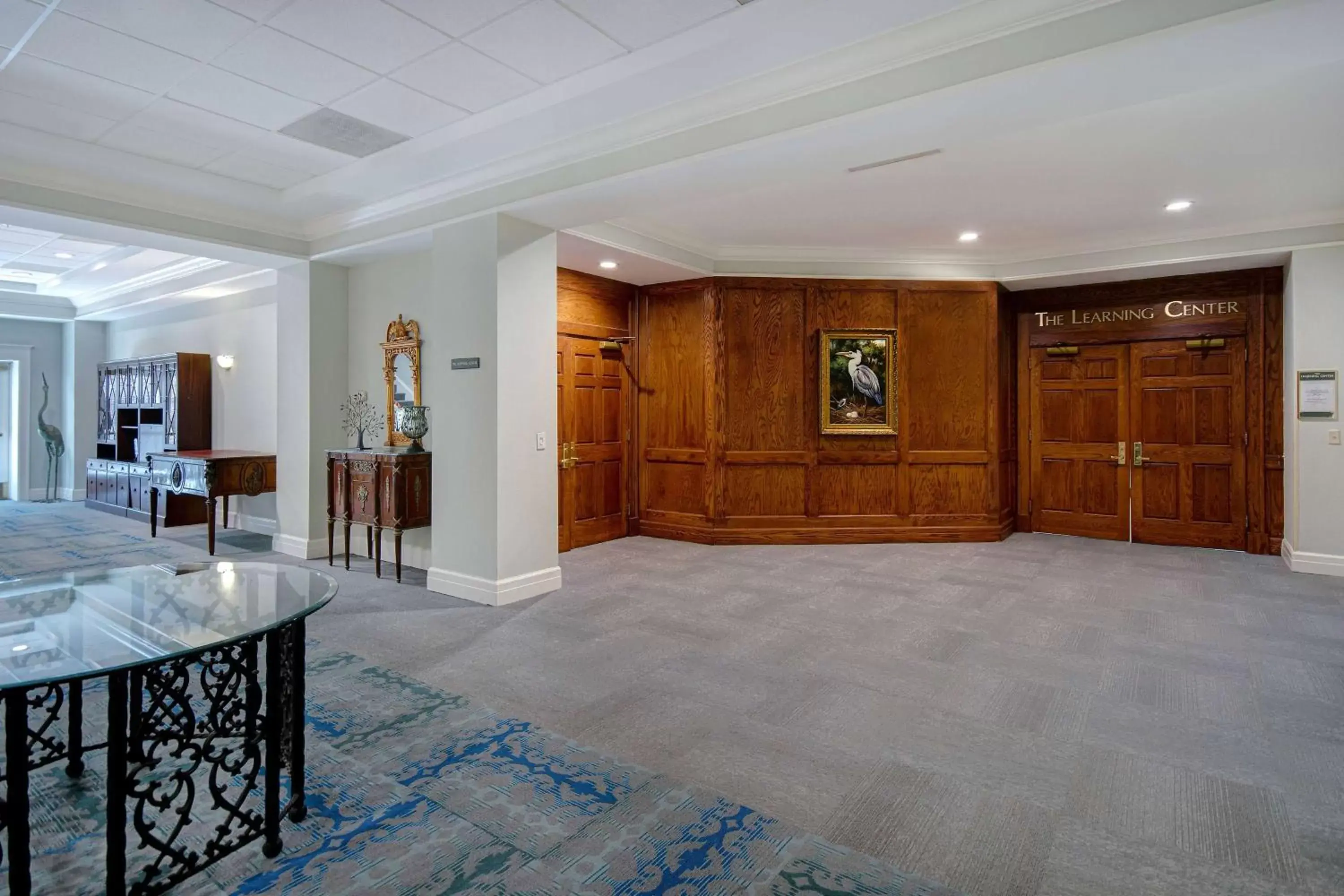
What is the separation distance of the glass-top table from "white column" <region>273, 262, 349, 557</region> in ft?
12.9

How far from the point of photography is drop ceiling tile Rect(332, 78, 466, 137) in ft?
13.1

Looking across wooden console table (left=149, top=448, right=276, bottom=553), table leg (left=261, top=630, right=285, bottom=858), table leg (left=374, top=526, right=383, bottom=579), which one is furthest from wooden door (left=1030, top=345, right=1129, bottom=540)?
wooden console table (left=149, top=448, right=276, bottom=553)

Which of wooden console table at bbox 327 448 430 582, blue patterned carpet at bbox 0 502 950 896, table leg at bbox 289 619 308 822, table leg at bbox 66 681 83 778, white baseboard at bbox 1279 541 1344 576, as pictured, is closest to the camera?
blue patterned carpet at bbox 0 502 950 896

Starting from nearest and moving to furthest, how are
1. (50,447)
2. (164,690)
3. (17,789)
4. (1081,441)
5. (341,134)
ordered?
1. (17,789)
2. (164,690)
3. (341,134)
4. (1081,441)
5. (50,447)

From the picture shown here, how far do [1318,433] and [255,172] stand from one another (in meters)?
8.86

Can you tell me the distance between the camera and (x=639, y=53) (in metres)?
3.58

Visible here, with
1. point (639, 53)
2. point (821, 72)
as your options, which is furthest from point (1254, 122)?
point (639, 53)

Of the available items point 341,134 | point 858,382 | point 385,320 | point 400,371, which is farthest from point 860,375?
point 341,134

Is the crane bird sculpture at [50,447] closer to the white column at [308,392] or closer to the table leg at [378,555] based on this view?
the white column at [308,392]

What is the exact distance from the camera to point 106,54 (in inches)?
143

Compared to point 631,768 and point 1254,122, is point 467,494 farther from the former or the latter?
point 1254,122

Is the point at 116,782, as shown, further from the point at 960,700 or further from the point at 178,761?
the point at 960,700

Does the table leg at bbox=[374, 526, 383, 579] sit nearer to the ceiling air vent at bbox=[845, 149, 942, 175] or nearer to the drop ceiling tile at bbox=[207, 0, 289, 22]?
the drop ceiling tile at bbox=[207, 0, 289, 22]

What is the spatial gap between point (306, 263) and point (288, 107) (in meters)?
2.60
